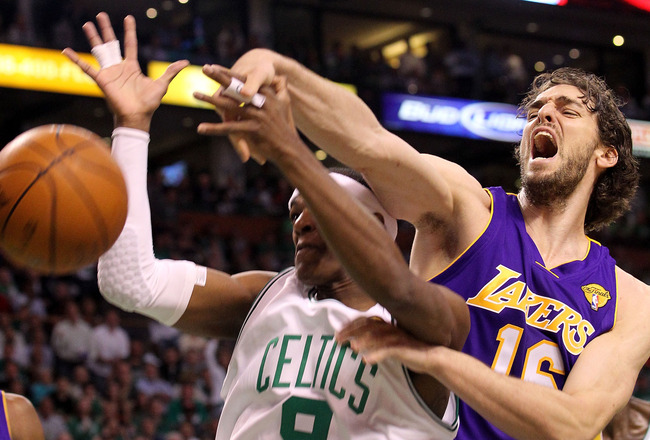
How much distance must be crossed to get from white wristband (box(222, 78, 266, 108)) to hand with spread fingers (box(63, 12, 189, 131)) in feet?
2.28

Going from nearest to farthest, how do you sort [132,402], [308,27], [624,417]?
[624,417], [132,402], [308,27]

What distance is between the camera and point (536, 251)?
10.2 ft

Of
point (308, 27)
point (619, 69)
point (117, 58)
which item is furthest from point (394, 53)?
point (117, 58)

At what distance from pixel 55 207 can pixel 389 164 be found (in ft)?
3.30

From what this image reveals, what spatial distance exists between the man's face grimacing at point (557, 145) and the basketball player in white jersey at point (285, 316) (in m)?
0.74

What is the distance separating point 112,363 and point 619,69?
18.1 metres

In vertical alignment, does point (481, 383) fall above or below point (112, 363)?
above

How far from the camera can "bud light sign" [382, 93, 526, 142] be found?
16.5m

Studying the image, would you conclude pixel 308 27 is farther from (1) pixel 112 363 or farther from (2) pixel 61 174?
(2) pixel 61 174

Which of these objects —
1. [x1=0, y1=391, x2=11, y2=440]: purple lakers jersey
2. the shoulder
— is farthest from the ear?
[x1=0, y1=391, x2=11, y2=440]: purple lakers jersey

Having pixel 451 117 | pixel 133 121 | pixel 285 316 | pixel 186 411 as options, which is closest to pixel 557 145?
pixel 285 316

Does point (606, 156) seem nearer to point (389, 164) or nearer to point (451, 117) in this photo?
point (389, 164)

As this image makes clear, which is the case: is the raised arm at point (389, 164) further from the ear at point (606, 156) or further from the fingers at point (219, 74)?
the ear at point (606, 156)

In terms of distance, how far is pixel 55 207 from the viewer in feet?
7.68
